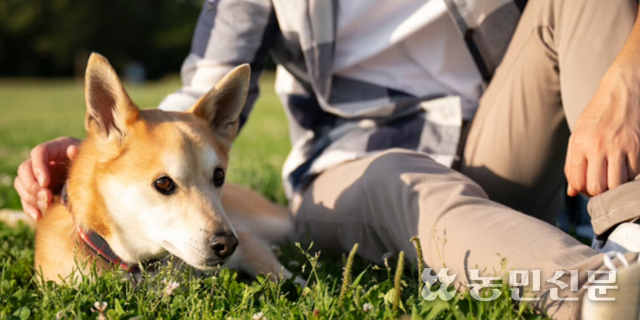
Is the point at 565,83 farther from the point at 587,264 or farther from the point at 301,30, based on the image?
the point at 301,30

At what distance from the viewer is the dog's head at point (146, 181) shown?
2.21m

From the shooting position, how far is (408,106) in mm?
3033

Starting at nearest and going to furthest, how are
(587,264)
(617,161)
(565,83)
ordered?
(587,264), (617,161), (565,83)

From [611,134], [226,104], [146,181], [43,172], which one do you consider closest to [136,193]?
[146,181]

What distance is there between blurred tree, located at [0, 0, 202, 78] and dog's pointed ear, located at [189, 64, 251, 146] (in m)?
43.7

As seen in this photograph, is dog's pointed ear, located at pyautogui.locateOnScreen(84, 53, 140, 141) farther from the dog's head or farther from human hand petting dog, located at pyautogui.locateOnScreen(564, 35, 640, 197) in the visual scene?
human hand petting dog, located at pyautogui.locateOnScreen(564, 35, 640, 197)

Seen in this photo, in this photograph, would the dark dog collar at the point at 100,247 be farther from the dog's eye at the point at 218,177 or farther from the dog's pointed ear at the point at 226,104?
the dog's pointed ear at the point at 226,104

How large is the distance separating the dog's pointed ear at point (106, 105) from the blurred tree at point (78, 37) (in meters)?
43.8

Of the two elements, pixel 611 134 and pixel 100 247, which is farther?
pixel 100 247

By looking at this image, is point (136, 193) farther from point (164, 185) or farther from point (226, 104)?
point (226, 104)

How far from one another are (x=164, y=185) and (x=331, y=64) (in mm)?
1067

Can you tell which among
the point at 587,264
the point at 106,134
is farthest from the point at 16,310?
the point at 587,264

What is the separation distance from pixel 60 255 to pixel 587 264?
1879 mm

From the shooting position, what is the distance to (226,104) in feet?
8.89
